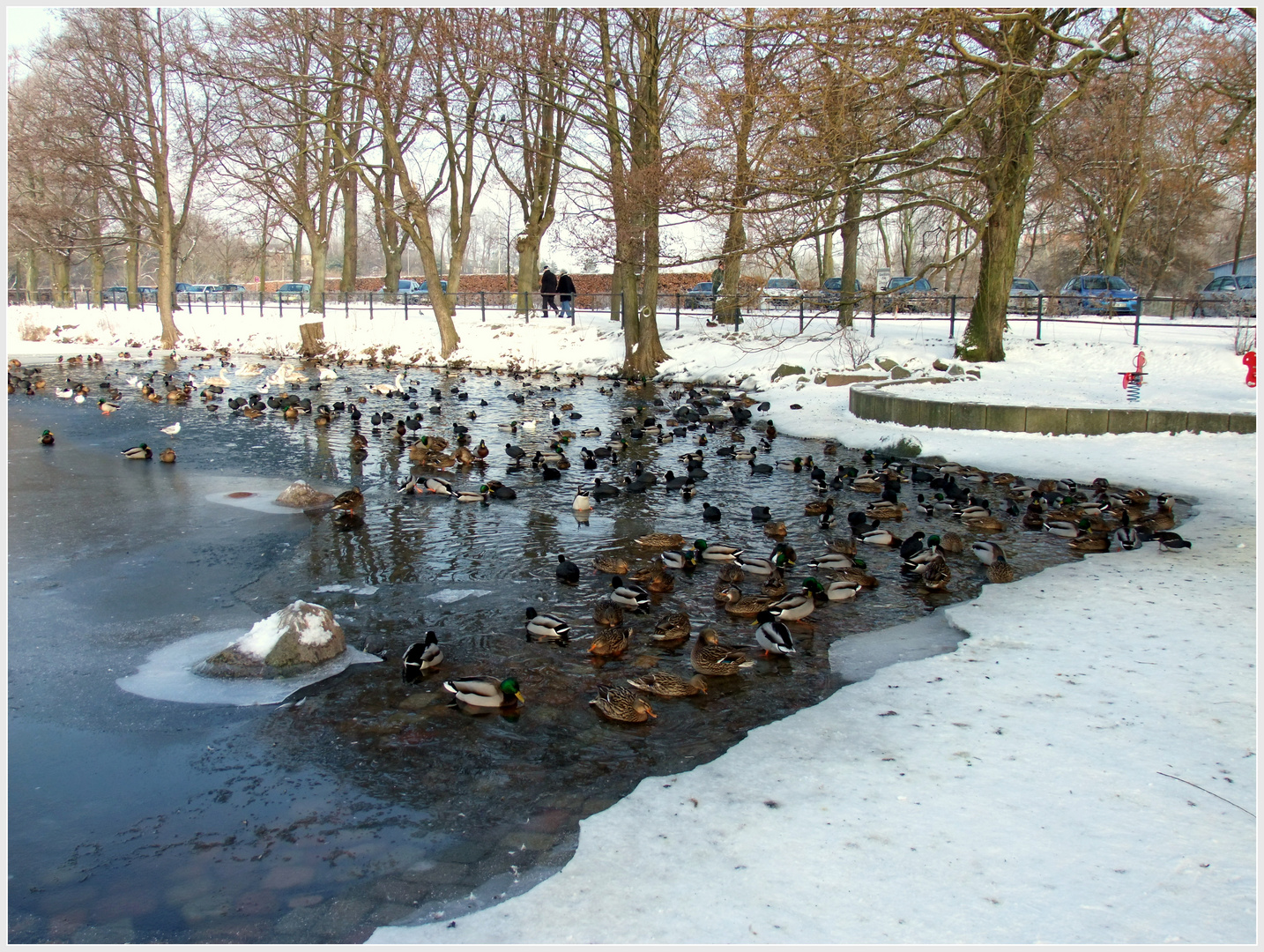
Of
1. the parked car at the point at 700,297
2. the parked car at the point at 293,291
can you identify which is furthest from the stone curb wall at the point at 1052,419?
the parked car at the point at 293,291

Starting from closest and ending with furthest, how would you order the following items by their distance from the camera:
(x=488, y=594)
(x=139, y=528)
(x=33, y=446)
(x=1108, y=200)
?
(x=488, y=594) < (x=139, y=528) < (x=33, y=446) < (x=1108, y=200)

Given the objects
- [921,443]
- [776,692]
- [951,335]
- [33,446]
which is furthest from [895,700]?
[951,335]

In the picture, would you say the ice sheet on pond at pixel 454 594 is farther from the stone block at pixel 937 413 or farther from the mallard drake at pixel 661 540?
the stone block at pixel 937 413

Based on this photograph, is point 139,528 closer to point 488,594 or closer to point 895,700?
point 488,594

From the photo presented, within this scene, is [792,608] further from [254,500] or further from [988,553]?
[254,500]

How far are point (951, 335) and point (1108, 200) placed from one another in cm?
1841

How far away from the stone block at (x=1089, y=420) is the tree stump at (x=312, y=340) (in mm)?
28619

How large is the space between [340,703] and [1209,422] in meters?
14.0

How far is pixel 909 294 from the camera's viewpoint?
16.2 metres

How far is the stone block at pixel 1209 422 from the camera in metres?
14.5

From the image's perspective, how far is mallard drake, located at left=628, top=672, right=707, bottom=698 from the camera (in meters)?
6.21

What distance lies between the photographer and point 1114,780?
476 cm

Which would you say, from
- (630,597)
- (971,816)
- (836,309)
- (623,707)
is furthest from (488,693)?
(836,309)

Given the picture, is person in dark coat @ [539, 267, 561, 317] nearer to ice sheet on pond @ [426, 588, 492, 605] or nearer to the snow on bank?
ice sheet on pond @ [426, 588, 492, 605]
